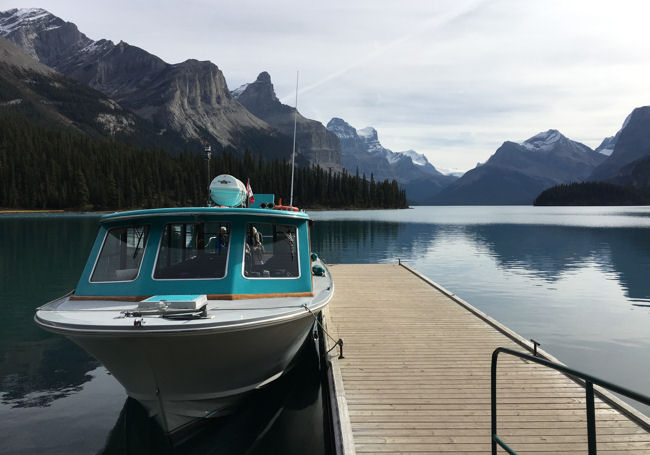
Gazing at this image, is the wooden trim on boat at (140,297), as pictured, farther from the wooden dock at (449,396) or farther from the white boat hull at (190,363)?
the wooden dock at (449,396)

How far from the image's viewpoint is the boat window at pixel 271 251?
9398mm

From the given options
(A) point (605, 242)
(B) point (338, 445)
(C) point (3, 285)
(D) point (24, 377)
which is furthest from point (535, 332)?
(A) point (605, 242)

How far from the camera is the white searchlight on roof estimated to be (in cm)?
1105

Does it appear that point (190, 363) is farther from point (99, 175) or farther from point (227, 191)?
point (99, 175)

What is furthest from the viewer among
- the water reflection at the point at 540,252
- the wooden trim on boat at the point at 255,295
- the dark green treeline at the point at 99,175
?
the dark green treeline at the point at 99,175

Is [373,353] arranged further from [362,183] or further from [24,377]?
[362,183]

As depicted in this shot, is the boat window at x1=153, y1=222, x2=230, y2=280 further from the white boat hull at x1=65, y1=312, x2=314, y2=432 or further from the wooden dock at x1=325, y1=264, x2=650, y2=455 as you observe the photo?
the wooden dock at x1=325, y1=264, x2=650, y2=455

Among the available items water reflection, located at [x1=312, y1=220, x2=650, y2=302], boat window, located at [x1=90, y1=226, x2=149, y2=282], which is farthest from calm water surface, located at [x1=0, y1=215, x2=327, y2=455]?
water reflection, located at [x1=312, y1=220, x2=650, y2=302]

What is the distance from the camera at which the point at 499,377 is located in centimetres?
903

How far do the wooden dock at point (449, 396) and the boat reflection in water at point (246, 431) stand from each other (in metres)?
1.50

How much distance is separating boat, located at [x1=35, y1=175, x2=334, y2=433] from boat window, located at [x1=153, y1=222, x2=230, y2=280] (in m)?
0.02

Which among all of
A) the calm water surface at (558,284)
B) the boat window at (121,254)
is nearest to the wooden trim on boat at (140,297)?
the boat window at (121,254)

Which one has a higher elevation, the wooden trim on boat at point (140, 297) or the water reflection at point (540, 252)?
the wooden trim on boat at point (140, 297)

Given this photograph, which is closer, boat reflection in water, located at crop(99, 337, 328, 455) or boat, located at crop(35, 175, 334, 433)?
boat, located at crop(35, 175, 334, 433)
